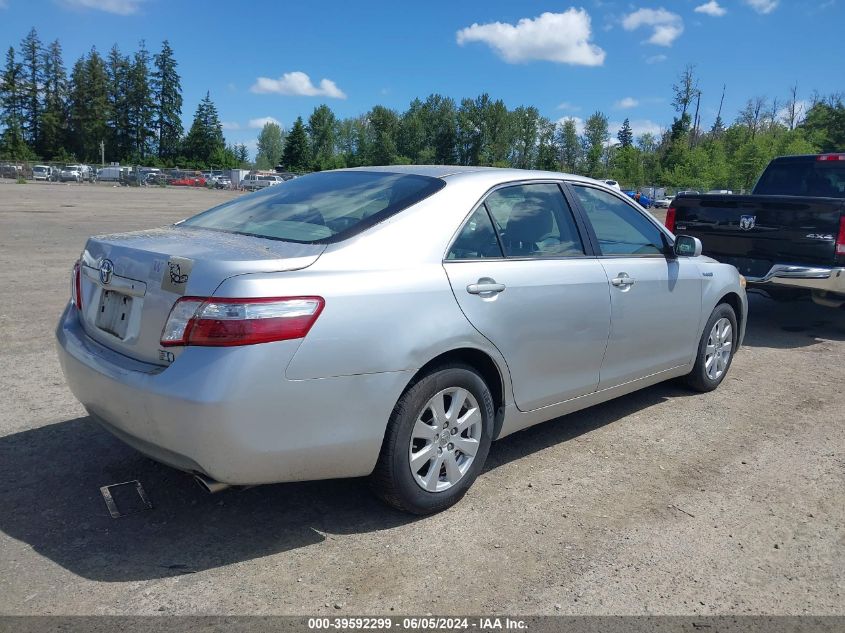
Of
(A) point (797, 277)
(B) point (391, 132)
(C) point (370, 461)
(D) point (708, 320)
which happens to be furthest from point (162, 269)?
(B) point (391, 132)

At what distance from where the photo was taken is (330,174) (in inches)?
174

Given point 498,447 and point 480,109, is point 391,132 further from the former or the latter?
point 498,447

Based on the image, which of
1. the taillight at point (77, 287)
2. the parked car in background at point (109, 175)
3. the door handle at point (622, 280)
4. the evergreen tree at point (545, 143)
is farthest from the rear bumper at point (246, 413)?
the evergreen tree at point (545, 143)

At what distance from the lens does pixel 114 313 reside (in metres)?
3.28

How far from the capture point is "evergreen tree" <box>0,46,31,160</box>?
95625 mm

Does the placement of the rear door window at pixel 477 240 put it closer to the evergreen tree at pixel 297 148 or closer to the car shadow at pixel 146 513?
the car shadow at pixel 146 513

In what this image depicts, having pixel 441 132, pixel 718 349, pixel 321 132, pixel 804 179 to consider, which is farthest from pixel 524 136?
pixel 718 349

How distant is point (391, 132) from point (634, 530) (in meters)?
112

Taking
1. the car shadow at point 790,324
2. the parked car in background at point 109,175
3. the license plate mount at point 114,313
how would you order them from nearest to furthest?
the license plate mount at point 114,313 < the car shadow at point 790,324 < the parked car in background at point 109,175

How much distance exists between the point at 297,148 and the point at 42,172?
174 ft

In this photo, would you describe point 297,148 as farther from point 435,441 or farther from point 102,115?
point 435,441

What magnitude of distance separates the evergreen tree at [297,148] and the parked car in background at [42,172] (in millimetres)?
49488

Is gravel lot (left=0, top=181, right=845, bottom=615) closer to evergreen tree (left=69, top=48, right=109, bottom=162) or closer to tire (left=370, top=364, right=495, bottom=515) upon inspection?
tire (left=370, top=364, right=495, bottom=515)

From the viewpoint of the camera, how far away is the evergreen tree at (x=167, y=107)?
11006 cm
